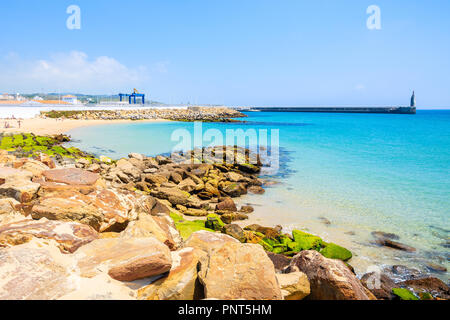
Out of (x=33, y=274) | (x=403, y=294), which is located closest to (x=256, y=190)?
(x=403, y=294)

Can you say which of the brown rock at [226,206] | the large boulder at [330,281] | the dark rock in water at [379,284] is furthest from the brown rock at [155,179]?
the large boulder at [330,281]

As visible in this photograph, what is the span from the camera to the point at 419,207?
399 inches

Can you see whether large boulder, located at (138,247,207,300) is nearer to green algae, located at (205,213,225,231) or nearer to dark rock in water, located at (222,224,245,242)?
dark rock in water, located at (222,224,245,242)

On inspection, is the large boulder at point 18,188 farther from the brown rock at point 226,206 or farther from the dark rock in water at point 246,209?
the dark rock in water at point 246,209

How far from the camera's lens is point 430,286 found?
17.6 feet

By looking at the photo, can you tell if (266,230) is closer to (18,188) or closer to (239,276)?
(239,276)

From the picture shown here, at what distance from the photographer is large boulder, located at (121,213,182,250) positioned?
13.3ft

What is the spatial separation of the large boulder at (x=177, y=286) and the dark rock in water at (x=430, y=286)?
4452mm

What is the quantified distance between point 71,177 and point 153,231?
3.44 metres

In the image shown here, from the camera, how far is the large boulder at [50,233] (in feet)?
11.5

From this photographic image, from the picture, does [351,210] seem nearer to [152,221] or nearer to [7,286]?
[152,221]

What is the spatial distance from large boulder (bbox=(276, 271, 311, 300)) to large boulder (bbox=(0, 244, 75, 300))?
89.4 inches
